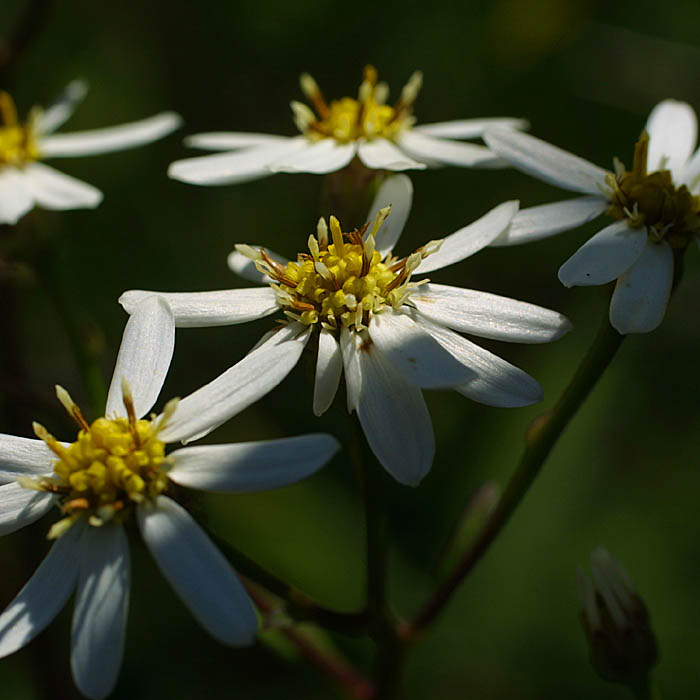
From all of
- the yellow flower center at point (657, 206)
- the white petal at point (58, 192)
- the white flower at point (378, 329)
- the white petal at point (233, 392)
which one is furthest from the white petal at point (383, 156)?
the white petal at point (58, 192)

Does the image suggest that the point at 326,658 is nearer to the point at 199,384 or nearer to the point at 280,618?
the point at 280,618

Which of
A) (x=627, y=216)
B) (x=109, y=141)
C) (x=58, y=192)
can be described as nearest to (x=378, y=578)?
(x=627, y=216)

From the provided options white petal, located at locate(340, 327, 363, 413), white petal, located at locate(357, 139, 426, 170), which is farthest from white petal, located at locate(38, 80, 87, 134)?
white petal, located at locate(340, 327, 363, 413)

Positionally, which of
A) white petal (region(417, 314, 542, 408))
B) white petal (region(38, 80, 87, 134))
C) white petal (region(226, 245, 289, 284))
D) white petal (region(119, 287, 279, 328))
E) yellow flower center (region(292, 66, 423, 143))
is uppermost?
white petal (region(38, 80, 87, 134))

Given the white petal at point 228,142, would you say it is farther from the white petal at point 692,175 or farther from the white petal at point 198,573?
the white petal at point 198,573

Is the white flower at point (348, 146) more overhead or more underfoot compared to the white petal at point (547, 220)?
more overhead

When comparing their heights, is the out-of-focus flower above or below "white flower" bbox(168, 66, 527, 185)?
below

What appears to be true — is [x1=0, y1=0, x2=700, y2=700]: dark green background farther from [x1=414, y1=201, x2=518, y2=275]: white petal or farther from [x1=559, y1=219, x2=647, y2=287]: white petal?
[x1=559, y1=219, x2=647, y2=287]: white petal

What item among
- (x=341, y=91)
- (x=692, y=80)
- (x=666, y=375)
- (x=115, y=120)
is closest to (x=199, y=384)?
(x=115, y=120)
